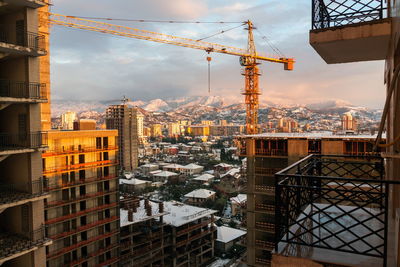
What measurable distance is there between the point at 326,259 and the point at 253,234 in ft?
46.2

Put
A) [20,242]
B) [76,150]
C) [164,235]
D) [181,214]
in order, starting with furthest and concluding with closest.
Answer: [181,214]
[164,235]
[76,150]
[20,242]

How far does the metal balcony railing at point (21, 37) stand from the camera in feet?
26.7

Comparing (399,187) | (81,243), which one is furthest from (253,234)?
(399,187)

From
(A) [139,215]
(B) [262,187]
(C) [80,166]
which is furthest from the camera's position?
(A) [139,215]

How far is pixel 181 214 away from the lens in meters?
26.6

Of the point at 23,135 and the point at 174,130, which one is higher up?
the point at 23,135

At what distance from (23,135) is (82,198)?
32.0 ft

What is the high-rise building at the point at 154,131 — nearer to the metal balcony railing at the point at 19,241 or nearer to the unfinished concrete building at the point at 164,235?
the unfinished concrete building at the point at 164,235

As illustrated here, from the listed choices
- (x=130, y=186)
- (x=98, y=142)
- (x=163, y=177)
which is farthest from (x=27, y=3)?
(x=163, y=177)

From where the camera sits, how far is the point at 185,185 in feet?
169

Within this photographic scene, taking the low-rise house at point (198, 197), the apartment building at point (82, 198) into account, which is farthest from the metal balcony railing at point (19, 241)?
the low-rise house at point (198, 197)

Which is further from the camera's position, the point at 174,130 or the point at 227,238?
the point at 174,130

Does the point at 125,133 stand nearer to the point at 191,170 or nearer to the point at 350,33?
the point at 191,170

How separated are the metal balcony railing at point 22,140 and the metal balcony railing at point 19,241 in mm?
2178
